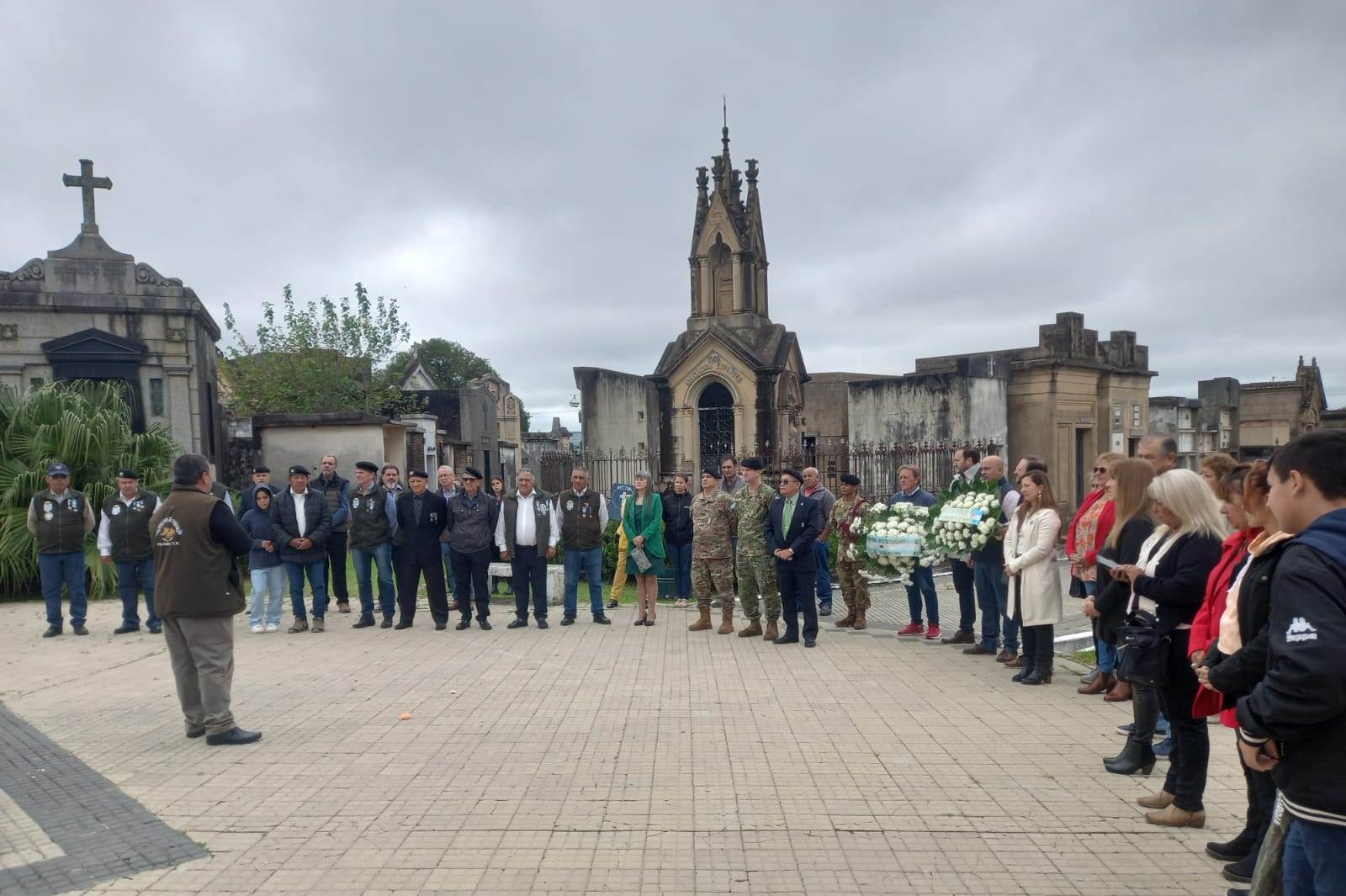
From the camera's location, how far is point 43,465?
1362 cm

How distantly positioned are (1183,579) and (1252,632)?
188 centimetres

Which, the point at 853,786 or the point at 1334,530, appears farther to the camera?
the point at 853,786

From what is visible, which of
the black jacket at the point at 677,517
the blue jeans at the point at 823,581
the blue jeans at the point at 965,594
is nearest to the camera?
the blue jeans at the point at 965,594

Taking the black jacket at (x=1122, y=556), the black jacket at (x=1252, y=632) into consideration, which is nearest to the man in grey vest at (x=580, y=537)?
the black jacket at (x=1122, y=556)

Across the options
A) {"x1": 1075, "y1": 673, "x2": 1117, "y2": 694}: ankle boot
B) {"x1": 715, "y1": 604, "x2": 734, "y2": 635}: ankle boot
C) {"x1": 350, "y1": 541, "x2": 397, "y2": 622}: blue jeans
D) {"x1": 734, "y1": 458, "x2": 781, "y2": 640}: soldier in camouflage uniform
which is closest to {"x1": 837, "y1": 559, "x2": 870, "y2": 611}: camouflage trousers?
{"x1": 734, "y1": 458, "x2": 781, "y2": 640}: soldier in camouflage uniform

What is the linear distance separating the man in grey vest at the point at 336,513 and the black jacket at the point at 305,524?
26 cm

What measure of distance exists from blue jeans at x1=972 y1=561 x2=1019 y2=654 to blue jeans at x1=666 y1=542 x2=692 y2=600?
4.21 metres

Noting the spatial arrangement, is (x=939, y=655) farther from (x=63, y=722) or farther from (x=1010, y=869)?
(x=63, y=722)

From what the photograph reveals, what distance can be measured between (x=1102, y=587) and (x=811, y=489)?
5174 mm

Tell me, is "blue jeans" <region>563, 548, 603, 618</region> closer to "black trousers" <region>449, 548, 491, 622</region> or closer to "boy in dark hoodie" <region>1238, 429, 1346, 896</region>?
"black trousers" <region>449, 548, 491, 622</region>

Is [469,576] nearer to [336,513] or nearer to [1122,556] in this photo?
[336,513]

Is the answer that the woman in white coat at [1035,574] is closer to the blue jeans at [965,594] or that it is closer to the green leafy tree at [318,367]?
the blue jeans at [965,594]

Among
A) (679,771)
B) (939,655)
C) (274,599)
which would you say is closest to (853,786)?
(679,771)

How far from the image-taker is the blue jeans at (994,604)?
9336 mm
